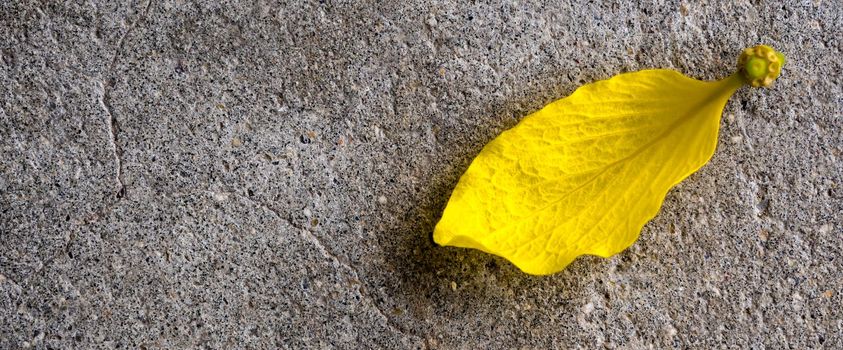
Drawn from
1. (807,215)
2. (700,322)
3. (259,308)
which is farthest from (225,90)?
(807,215)

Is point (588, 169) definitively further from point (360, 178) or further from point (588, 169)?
point (360, 178)

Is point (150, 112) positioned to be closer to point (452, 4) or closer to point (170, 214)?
point (170, 214)

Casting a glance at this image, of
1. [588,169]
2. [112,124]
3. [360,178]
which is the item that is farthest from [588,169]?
[112,124]

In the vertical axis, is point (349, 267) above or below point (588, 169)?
below

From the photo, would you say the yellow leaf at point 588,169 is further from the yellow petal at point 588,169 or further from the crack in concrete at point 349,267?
the crack in concrete at point 349,267

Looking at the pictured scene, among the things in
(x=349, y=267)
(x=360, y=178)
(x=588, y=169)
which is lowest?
(x=349, y=267)

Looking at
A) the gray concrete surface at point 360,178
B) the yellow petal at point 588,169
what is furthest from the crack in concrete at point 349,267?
the yellow petal at point 588,169

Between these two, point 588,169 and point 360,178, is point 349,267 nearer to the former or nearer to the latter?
point 360,178

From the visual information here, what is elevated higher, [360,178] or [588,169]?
[588,169]

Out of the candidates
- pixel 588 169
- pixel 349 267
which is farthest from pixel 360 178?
pixel 588 169
